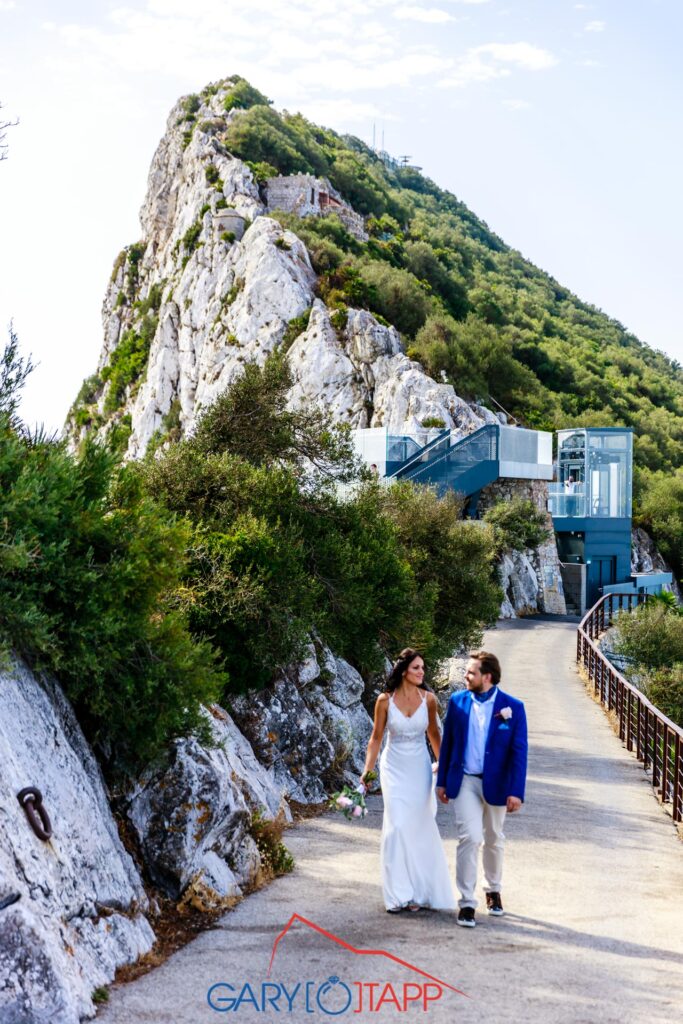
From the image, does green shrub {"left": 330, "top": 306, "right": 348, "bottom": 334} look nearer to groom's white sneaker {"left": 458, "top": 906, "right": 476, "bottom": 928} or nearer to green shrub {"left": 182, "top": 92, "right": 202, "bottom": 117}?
green shrub {"left": 182, "top": 92, "right": 202, "bottom": 117}

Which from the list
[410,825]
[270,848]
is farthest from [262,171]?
[410,825]

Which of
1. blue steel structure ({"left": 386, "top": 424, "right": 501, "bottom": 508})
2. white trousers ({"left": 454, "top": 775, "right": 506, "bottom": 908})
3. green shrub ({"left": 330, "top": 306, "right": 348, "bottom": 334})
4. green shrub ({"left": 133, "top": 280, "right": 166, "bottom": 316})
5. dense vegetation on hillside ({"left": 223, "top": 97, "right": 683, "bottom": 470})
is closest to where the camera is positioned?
white trousers ({"left": 454, "top": 775, "right": 506, "bottom": 908})

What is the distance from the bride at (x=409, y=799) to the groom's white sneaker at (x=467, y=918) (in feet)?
1.34

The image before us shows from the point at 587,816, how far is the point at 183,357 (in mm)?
59743

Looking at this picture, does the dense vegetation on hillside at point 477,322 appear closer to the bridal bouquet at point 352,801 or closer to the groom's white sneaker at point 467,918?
the bridal bouquet at point 352,801

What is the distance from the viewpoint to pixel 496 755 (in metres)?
6.96

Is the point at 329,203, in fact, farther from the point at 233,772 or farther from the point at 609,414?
the point at 233,772

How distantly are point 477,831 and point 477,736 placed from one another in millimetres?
635

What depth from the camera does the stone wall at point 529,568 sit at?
1557 inches

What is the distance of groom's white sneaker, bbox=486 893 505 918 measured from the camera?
23.1 ft

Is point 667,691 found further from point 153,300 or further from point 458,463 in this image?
point 153,300

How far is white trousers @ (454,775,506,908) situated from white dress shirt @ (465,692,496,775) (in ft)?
0.25

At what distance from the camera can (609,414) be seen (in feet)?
237

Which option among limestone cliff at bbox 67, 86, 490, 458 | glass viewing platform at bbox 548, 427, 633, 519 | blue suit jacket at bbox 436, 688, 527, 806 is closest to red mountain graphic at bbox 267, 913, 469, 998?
blue suit jacket at bbox 436, 688, 527, 806
